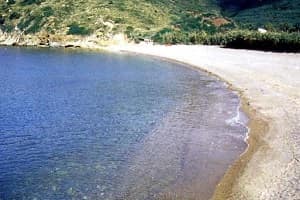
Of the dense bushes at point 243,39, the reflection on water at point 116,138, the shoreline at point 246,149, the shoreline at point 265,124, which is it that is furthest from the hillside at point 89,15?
the shoreline at point 246,149

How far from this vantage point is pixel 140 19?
13375 centimetres

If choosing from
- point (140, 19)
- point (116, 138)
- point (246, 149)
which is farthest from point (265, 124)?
point (140, 19)

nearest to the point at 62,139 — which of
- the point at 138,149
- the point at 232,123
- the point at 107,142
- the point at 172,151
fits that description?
the point at 107,142

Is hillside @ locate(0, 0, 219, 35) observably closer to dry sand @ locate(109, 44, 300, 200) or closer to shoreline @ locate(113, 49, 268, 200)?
dry sand @ locate(109, 44, 300, 200)

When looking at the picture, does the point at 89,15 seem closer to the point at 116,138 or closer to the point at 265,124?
the point at 265,124

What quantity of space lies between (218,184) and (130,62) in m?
62.6

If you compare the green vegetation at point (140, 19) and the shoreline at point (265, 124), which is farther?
the green vegetation at point (140, 19)

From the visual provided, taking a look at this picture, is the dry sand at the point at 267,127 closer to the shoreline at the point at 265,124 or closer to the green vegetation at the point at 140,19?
the shoreline at the point at 265,124

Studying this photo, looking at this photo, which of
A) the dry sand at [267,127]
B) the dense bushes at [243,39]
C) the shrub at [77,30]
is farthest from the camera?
the shrub at [77,30]

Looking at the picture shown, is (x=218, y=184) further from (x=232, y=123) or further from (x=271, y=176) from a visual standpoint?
(x=232, y=123)

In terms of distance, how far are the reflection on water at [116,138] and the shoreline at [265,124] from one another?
3.31ft

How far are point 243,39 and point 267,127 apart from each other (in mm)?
69100

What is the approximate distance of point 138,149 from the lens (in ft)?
89.6

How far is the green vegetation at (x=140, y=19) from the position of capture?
12475 centimetres
